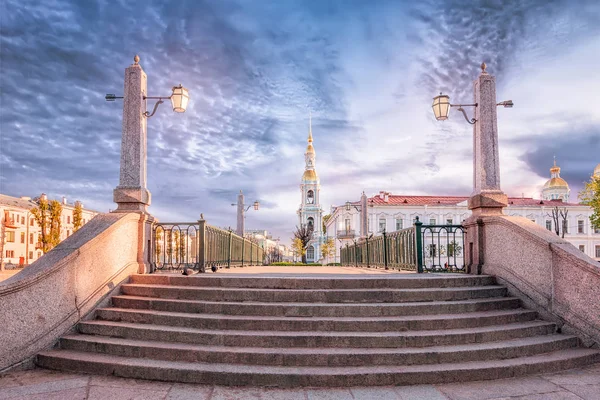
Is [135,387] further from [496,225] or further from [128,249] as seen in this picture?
[496,225]

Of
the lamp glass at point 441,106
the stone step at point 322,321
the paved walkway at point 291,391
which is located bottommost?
the paved walkway at point 291,391

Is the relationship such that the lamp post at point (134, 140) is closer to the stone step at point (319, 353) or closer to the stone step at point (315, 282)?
the stone step at point (315, 282)

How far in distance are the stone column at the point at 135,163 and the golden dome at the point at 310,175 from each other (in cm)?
9370

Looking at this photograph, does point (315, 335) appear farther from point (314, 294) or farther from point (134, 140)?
point (134, 140)

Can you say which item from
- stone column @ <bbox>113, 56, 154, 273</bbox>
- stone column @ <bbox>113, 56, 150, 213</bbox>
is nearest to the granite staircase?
stone column @ <bbox>113, 56, 154, 273</bbox>

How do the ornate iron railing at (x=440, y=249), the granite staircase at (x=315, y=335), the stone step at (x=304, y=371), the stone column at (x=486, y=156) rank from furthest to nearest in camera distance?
the ornate iron railing at (x=440, y=249) → the stone column at (x=486, y=156) → the granite staircase at (x=315, y=335) → the stone step at (x=304, y=371)

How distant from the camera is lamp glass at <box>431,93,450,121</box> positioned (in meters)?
10.0

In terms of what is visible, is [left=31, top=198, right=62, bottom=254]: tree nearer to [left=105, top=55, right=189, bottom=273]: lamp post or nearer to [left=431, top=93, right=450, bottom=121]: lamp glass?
[left=105, top=55, right=189, bottom=273]: lamp post

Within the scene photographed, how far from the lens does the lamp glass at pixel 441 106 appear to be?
10.0 meters

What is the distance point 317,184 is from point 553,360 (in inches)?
3854

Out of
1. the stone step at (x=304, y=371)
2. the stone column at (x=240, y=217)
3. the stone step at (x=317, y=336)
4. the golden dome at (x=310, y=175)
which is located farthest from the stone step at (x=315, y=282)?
the golden dome at (x=310, y=175)

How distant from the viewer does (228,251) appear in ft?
50.7

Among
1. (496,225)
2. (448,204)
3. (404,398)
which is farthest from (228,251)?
(448,204)

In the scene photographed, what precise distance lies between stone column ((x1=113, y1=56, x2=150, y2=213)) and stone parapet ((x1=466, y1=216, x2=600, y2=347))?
7.19 m
